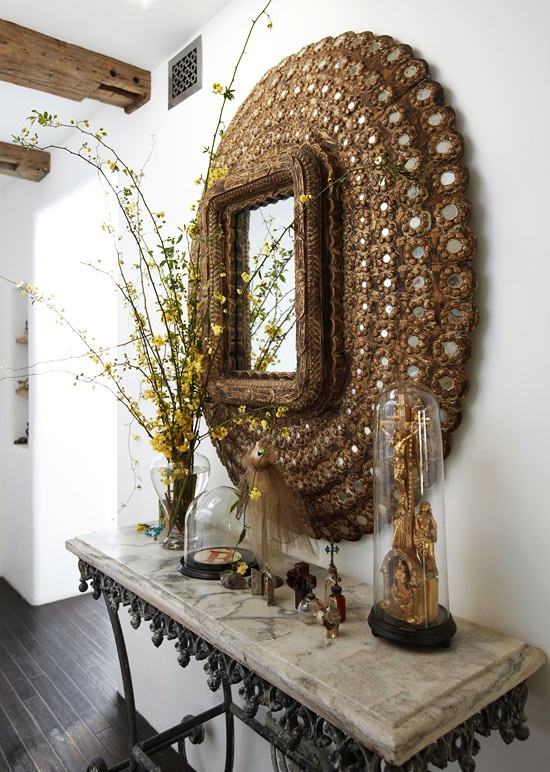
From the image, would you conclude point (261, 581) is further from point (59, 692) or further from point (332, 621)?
point (59, 692)

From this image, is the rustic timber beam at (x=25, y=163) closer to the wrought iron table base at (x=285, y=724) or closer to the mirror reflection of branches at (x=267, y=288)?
the mirror reflection of branches at (x=267, y=288)

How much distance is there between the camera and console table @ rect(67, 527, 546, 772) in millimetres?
858

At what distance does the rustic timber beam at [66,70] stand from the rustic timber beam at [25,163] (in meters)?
1.26

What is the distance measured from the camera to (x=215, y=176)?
5.27ft

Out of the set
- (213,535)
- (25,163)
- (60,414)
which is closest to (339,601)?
(213,535)

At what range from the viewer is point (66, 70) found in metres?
2.24

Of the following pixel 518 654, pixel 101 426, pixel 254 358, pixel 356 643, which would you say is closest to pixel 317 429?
pixel 254 358

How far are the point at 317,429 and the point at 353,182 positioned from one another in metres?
0.64

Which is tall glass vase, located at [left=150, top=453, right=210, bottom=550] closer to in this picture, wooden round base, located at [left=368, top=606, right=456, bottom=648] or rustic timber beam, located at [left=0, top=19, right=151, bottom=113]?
wooden round base, located at [left=368, top=606, right=456, bottom=648]

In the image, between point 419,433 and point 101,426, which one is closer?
point 419,433

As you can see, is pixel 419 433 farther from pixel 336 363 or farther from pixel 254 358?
pixel 254 358

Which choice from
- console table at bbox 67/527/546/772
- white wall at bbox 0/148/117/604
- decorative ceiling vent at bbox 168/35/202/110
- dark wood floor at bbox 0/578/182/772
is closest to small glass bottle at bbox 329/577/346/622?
console table at bbox 67/527/546/772

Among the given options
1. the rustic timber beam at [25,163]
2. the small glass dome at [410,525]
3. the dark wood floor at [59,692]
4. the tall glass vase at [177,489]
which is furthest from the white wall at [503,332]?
the rustic timber beam at [25,163]

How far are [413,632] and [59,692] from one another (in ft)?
7.67
